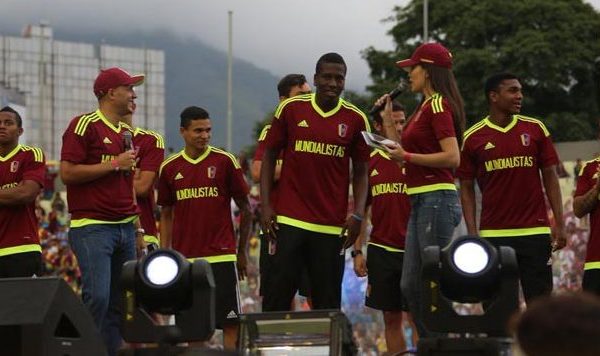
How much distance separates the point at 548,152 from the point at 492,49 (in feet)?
138

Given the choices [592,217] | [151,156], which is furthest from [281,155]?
[592,217]

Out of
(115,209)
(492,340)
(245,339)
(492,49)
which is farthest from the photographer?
(492,49)

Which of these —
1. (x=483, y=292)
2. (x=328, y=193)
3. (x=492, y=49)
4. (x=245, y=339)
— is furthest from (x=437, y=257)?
(x=492, y=49)

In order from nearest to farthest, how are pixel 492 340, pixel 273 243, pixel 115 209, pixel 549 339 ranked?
pixel 549 339 < pixel 492 340 < pixel 273 243 < pixel 115 209

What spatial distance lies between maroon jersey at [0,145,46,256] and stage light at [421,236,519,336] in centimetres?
477

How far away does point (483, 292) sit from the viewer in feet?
24.0

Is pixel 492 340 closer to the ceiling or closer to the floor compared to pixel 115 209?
closer to the floor

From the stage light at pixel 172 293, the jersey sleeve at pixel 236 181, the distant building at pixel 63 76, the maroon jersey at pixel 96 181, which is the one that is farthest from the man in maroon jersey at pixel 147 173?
the distant building at pixel 63 76

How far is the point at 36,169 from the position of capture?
37.1ft

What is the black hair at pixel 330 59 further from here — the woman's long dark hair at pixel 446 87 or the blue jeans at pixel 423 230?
the blue jeans at pixel 423 230

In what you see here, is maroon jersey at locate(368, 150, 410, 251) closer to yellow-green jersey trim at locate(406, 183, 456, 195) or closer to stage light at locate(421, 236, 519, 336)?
yellow-green jersey trim at locate(406, 183, 456, 195)

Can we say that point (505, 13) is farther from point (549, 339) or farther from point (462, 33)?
point (549, 339)

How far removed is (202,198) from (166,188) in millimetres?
380

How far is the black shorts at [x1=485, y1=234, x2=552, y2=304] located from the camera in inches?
406
